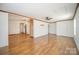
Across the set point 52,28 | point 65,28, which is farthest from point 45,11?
point 65,28

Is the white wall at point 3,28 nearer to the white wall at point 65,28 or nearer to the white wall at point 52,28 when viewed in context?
the white wall at point 52,28

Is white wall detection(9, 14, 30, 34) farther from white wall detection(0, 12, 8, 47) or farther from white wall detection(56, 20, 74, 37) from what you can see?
white wall detection(56, 20, 74, 37)

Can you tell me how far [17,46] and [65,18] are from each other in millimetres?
1067

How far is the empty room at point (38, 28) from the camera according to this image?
1.79 m

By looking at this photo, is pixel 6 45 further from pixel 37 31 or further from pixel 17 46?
pixel 37 31

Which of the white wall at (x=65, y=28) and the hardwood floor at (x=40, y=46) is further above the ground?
the white wall at (x=65, y=28)

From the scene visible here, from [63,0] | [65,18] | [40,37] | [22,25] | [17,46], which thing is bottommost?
[17,46]

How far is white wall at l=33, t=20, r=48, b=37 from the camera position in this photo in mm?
2055

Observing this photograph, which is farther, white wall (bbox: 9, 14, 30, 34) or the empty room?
white wall (bbox: 9, 14, 30, 34)

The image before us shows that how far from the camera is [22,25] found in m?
2.02

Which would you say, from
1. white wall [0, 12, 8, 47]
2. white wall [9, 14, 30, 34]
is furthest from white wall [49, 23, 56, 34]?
white wall [0, 12, 8, 47]

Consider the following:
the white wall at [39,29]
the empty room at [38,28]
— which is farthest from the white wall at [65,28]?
the white wall at [39,29]
